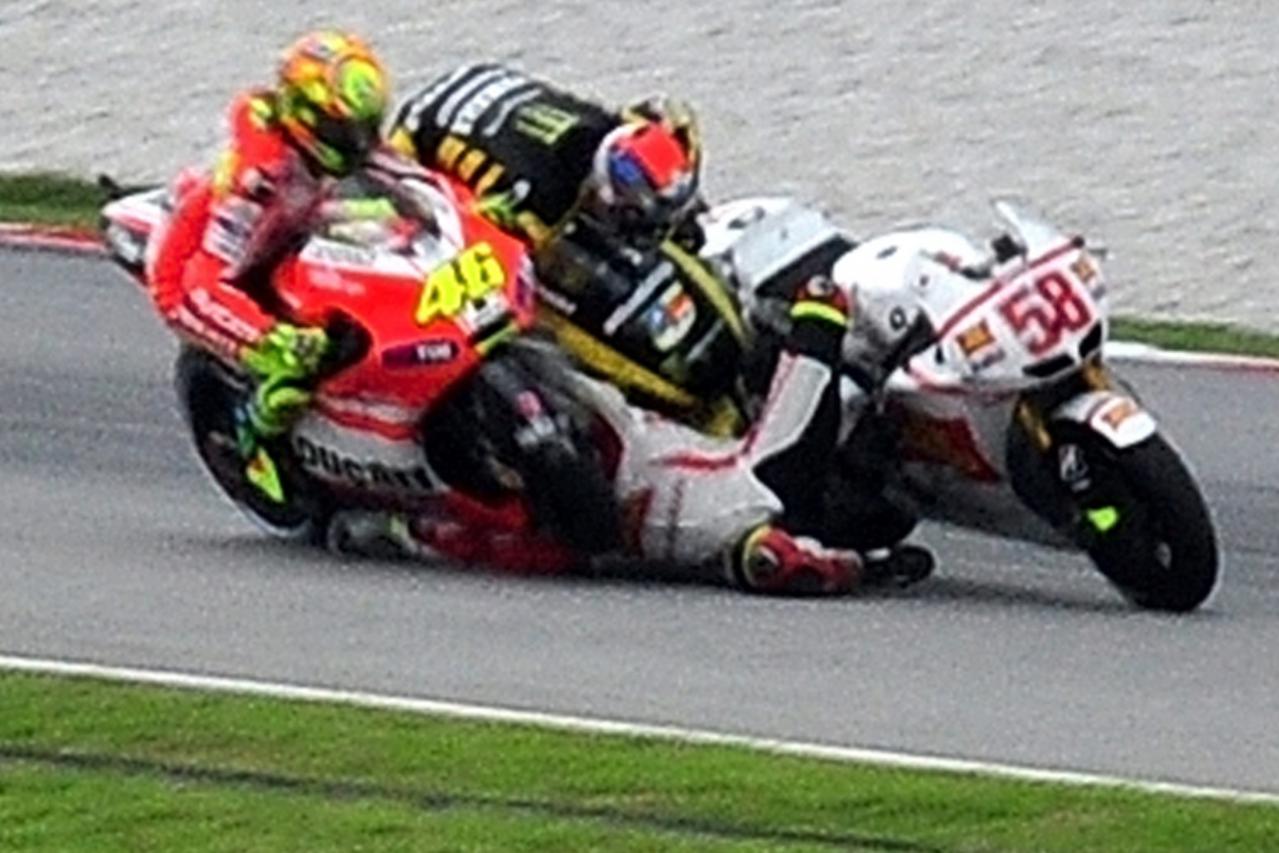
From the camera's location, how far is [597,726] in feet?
31.2

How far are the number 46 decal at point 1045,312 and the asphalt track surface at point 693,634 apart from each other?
63 cm

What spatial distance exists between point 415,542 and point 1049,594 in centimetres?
146

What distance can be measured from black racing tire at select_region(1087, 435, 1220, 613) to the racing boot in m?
0.58

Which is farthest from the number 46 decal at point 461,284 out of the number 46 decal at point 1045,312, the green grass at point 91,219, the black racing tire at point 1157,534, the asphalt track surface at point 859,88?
the asphalt track surface at point 859,88

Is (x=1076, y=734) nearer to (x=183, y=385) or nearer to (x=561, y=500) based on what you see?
(x=561, y=500)

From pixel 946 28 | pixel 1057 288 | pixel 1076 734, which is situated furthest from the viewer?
→ pixel 946 28

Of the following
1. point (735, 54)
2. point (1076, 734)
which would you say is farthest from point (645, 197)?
point (735, 54)

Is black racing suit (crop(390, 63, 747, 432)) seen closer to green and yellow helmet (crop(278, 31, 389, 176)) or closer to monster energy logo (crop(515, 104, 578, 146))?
monster energy logo (crop(515, 104, 578, 146))

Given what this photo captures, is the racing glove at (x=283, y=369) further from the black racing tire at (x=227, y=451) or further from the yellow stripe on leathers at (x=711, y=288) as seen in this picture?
the yellow stripe on leathers at (x=711, y=288)

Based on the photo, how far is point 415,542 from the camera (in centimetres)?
1187

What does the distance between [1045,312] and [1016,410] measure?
244mm

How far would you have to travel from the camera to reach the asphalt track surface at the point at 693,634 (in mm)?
9789

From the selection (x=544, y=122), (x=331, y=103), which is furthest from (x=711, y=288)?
(x=331, y=103)

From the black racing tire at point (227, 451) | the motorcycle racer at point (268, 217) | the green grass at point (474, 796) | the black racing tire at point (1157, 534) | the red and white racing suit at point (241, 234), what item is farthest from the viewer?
the black racing tire at point (227, 451)
